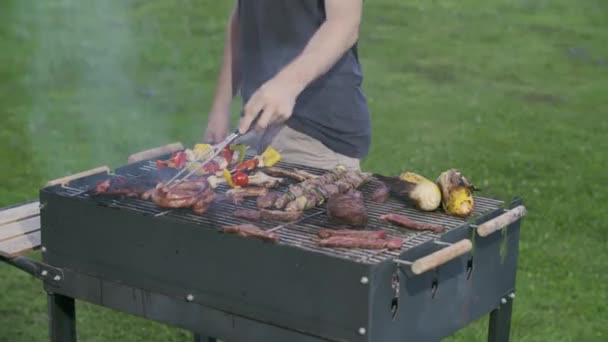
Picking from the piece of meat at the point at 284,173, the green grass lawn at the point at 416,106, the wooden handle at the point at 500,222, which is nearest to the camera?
the wooden handle at the point at 500,222

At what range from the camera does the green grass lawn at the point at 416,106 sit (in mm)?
7570

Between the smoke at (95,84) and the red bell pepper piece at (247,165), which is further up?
the red bell pepper piece at (247,165)

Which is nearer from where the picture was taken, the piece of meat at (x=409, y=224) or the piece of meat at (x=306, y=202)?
the piece of meat at (x=409, y=224)

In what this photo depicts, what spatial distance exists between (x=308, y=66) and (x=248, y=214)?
69 centimetres

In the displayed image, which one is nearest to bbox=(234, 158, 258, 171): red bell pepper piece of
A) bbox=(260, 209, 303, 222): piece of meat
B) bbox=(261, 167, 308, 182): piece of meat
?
bbox=(261, 167, 308, 182): piece of meat

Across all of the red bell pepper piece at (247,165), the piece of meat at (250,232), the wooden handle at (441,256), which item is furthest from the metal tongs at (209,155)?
the wooden handle at (441,256)

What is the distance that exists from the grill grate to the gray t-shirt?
19.0 inches

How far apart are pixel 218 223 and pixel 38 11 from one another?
40.7 feet

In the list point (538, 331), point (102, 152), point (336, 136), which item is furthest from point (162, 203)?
point (102, 152)

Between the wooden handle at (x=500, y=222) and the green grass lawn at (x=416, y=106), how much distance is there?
2532 mm

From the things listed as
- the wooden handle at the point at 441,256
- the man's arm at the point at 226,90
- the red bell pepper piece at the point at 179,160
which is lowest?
the wooden handle at the point at 441,256

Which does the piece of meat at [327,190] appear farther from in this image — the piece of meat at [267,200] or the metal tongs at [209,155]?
the metal tongs at [209,155]

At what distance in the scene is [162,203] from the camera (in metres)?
4.22

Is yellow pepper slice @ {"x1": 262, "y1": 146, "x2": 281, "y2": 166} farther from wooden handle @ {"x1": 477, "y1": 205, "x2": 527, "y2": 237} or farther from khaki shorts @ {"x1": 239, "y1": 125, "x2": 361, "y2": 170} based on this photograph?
wooden handle @ {"x1": 477, "y1": 205, "x2": 527, "y2": 237}
